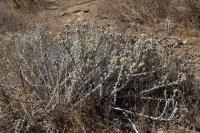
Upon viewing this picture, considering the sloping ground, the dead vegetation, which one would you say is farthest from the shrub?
the sloping ground

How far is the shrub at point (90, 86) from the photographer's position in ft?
9.82

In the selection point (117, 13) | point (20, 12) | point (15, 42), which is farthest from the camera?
point (20, 12)

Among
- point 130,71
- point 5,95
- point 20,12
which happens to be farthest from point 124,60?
point 20,12

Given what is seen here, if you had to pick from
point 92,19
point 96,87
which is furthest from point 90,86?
point 92,19

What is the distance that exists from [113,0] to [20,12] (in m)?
1.45

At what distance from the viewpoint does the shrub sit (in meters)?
2.99

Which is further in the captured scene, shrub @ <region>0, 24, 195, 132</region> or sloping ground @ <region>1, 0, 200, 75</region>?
sloping ground @ <region>1, 0, 200, 75</region>

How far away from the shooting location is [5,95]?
3104 millimetres

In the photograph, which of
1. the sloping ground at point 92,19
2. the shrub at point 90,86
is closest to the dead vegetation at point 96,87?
the shrub at point 90,86

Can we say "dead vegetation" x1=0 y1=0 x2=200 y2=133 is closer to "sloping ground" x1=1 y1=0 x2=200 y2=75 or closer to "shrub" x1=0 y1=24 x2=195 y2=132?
"shrub" x1=0 y1=24 x2=195 y2=132

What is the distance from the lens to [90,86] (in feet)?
9.98

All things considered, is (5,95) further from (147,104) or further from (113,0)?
(113,0)

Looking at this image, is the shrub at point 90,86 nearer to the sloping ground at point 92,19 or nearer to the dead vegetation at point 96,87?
the dead vegetation at point 96,87

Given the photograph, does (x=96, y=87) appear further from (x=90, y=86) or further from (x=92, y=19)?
(x=92, y=19)
